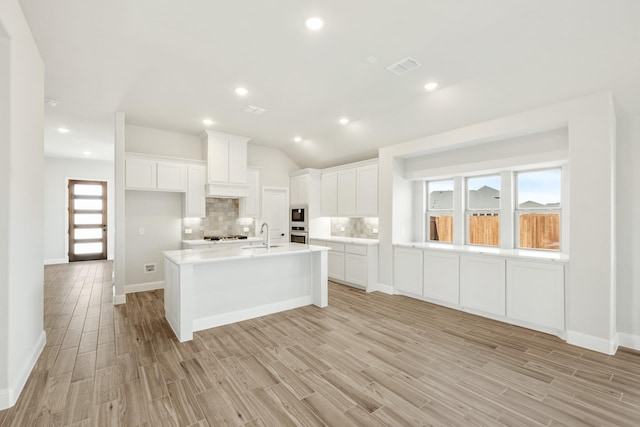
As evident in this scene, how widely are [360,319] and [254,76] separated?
3377 millimetres

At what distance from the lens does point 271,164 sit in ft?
23.9

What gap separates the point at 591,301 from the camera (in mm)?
3244

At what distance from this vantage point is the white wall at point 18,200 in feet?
7.16

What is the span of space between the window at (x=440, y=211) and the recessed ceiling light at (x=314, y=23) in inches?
147

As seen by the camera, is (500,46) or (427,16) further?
(500,46)

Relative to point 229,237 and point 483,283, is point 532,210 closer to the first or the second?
point 483,283

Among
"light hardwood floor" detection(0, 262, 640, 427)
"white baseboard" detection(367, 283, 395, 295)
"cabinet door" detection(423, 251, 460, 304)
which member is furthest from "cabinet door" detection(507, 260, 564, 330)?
"white baseboard" detection(367, 283, 395, 295)

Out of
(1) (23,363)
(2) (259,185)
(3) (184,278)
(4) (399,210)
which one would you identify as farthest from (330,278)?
(1) (23,363)

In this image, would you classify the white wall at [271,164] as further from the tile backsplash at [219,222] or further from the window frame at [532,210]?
the window frame at [532,210]

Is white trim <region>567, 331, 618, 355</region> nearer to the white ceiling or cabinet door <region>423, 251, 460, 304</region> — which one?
cabinet door <region>423, 251, 460, 304</region>

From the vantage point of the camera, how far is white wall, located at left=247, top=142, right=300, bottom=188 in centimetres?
700

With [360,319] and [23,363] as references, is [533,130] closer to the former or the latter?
[360,319]

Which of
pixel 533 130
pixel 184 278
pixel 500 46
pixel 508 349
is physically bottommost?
pixel 508 349

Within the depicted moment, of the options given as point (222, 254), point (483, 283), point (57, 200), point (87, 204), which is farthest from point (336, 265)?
point (57, 200)
